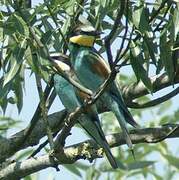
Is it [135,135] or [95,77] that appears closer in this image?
[135,135]

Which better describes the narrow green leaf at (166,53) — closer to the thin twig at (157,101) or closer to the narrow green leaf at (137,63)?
the narrow green leaf at (137,63)

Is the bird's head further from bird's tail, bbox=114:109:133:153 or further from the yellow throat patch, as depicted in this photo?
bird's tail, bbox=114:109:133:153

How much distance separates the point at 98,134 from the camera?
6.51 feet

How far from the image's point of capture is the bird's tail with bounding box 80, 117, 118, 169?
1895 mm

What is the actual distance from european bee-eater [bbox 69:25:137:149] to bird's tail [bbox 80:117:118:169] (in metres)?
0.10

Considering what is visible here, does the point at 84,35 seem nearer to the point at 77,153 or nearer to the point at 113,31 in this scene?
the point at 77,153

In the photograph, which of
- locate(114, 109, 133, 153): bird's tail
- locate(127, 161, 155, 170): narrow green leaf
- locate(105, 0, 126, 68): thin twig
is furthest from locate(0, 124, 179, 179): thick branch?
locate(105, 0, 126, 68): thin twig

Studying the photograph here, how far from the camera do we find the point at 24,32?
1631 mm

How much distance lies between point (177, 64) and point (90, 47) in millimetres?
600

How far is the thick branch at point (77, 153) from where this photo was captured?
1.81 m

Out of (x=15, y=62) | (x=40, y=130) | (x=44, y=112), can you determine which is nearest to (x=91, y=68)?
(x=40, y=130)

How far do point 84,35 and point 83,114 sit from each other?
1.00 feet

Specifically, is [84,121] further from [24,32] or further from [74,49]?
[24,32]

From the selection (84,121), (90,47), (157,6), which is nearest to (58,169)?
(84,121)
